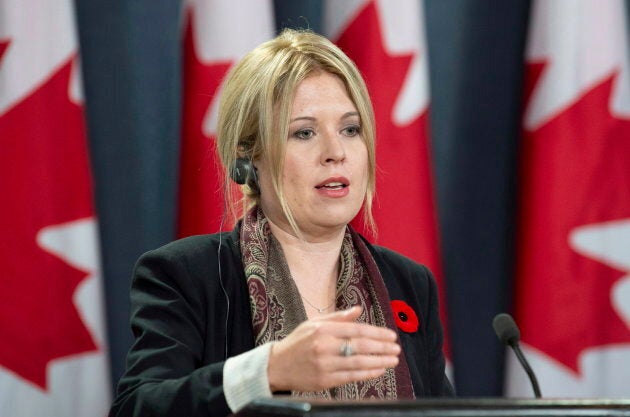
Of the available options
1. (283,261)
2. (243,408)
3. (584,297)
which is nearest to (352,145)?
(283,261)

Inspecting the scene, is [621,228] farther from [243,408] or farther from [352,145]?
[243,408]

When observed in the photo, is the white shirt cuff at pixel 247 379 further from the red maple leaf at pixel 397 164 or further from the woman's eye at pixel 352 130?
the red maple leaf at pixel 397 164

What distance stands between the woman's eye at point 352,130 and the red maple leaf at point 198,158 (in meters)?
0.76

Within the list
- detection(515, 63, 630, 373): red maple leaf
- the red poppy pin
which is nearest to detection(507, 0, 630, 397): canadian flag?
detection(515, 63, 630, 373): red maple leaf

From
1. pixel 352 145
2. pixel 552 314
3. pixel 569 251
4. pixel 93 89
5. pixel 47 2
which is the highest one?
pixel 47 2

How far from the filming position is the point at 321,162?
6.77 ft

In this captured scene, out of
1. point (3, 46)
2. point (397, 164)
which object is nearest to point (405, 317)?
point (397, 164)

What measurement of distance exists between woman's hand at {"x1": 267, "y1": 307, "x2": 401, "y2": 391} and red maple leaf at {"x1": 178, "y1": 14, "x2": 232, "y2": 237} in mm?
1378

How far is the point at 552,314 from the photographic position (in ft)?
9.92

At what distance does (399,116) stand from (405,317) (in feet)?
3.33

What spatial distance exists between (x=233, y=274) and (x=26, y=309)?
0.87 metres

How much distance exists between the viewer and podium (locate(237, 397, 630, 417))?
117 centimetres

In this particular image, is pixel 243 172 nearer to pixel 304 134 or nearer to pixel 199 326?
pixel 304 134

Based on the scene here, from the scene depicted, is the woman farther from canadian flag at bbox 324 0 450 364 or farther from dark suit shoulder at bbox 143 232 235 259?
canadian flag at bbox 324 0 450 364
